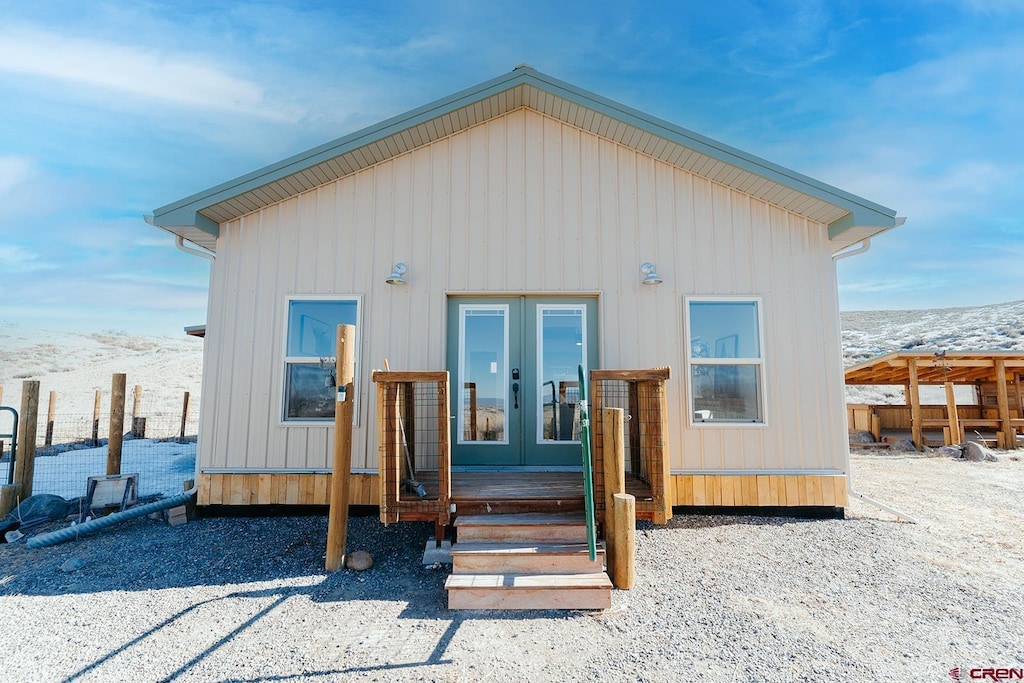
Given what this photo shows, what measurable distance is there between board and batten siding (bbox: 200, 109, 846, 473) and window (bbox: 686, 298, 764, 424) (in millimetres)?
112

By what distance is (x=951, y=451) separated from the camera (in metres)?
10.5

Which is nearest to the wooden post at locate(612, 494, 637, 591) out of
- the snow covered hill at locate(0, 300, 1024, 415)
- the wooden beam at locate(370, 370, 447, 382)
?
the wooden beam at locate(370, 370, 447, 382)

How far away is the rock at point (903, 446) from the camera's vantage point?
11.4 meters

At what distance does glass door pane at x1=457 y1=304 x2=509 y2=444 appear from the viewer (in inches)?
199

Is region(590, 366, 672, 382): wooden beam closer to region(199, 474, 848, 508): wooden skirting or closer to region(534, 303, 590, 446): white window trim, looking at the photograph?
region(534, 303, 590, 446): white window trim

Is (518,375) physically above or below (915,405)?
above

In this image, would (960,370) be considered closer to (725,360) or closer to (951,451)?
(951,451)

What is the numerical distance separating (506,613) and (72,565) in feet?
11.2

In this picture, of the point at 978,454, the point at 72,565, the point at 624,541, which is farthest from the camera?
the point at 978,454

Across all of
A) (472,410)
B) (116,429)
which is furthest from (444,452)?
(116,429)

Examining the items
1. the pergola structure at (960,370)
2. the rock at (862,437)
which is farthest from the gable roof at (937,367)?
the rock at (862,437)

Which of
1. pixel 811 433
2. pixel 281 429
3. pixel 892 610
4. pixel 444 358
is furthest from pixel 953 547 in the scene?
pixel 281 429

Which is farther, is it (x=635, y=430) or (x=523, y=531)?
(x=635, y=430)

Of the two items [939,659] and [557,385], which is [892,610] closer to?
[939,659]
